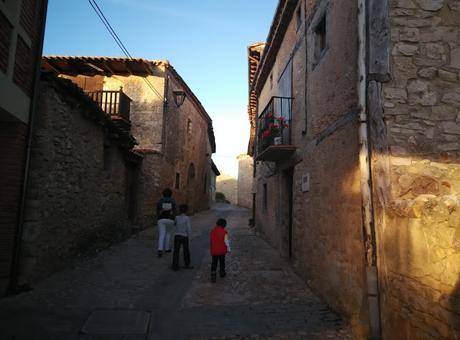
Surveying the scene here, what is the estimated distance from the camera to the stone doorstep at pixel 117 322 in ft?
13.3

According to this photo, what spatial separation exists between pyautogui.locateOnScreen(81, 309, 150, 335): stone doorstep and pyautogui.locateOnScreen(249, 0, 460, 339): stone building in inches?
107

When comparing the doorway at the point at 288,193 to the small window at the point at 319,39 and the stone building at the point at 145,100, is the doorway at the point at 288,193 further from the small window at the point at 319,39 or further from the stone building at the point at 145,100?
the stone building at the point at 145,100

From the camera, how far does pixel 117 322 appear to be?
4.29 meters

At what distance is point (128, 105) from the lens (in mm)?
14906

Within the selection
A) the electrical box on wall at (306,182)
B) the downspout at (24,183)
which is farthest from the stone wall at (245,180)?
the downspout at (24,183)

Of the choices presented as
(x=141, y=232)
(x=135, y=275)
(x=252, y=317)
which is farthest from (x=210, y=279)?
(x=141, y=232)

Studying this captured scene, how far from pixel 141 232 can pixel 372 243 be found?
9.92 m

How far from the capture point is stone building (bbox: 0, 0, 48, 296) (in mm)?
4867

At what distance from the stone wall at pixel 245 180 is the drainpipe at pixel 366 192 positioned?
27823mm

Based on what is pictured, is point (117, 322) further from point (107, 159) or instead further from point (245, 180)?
point (245, 180)

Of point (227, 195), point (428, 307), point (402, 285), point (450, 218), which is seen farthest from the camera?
point (227, 195)

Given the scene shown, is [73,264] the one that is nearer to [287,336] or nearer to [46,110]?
[46,110]

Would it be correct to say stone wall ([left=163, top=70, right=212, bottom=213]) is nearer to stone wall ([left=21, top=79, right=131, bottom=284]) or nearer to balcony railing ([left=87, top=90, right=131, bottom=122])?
balcony railing ([left=87, top=90, right=131, bottom=122])

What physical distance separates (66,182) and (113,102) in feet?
27.6
